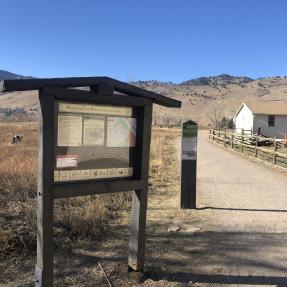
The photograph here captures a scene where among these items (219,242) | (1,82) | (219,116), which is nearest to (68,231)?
(219,242)

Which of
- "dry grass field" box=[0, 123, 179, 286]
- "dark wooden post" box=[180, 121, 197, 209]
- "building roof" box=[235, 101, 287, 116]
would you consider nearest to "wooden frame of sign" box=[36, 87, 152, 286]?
"dry grass field" box=[0, 123, 179, 286]

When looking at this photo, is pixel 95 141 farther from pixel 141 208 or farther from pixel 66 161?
pixel 141 208

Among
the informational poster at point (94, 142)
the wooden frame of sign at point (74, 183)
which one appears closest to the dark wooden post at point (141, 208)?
the wooden frame of sign at point (74, 183)

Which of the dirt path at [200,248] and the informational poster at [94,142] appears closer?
the informational poster at [94,142]

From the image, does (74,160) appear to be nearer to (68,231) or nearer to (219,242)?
(68,231)

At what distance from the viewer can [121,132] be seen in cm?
568

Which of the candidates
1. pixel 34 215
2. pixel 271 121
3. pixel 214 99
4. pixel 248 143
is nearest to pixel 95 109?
pixel 34 215

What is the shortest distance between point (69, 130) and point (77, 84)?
0.46 meters

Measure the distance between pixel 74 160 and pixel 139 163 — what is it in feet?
2.94

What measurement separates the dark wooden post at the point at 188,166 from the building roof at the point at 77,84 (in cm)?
371

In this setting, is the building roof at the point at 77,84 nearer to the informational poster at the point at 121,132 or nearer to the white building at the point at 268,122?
the informational poster at the point at 121,132

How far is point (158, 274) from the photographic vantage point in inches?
226

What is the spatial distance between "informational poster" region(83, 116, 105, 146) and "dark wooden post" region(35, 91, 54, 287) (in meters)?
0.49

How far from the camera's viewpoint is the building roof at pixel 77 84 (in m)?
4.63
